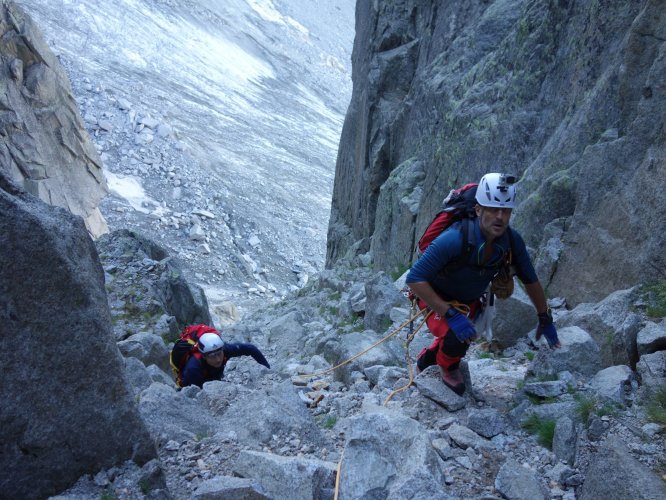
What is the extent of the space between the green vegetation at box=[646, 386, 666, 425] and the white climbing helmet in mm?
1628

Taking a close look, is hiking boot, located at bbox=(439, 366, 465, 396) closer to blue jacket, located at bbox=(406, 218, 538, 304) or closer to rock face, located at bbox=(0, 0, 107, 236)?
blue jacket, located at bbox=(406, 218, 538, 304)

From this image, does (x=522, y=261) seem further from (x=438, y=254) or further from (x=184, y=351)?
(x=184, y=351)

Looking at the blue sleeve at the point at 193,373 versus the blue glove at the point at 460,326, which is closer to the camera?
the blue glove at the point at 460,326

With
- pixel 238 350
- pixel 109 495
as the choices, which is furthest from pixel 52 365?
pixel 238 350

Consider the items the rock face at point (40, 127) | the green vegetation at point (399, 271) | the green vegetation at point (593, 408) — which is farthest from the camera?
the rock face at point (40, 127)

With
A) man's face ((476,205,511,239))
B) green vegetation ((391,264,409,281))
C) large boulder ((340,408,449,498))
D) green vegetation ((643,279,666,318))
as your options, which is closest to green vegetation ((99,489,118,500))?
large boulder ((340,408,449,498))

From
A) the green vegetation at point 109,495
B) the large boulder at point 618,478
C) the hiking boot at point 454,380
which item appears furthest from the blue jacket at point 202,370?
the large boulder at point 618,478

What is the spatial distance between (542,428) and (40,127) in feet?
93.6

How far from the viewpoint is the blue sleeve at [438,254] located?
4.32 m

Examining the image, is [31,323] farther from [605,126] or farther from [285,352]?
[285,352]

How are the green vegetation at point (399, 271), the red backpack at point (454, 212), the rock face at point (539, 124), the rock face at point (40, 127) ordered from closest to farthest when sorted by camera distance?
the red backpack at point (454, 212), the rock face at point (539, 124), the green vegetation at point (399, 271), the rock face at point (40, 127)

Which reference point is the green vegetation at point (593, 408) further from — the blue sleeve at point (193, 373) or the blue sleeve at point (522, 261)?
the blue sleeve at point (193, 373)

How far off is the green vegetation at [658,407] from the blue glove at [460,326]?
126 centimetres

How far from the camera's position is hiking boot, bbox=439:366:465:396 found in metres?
4.89
